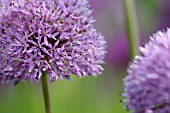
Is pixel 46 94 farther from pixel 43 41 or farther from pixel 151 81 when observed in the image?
pixel 151 81

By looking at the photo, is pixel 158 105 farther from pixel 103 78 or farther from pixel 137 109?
pixel 103 78

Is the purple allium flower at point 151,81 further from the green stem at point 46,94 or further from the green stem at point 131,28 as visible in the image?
the green stem at point 131,28

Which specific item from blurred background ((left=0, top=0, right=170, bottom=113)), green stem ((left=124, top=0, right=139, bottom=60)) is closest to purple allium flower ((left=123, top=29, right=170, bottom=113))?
green stem ((left=124, top=0, right=139, bottom=60))

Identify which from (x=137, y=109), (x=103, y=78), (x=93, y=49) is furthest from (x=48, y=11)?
(x=103, y=78)

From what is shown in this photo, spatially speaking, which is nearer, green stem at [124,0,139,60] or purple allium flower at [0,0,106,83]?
purple allium flower at [0,0,106,83]

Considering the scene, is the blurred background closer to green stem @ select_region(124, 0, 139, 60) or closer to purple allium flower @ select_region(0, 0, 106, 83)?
green stem @ select_region(124, 0, 139, 60)

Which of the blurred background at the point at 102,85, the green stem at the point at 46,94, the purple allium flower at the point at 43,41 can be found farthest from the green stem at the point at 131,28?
the blurred background at the point at 102,85
